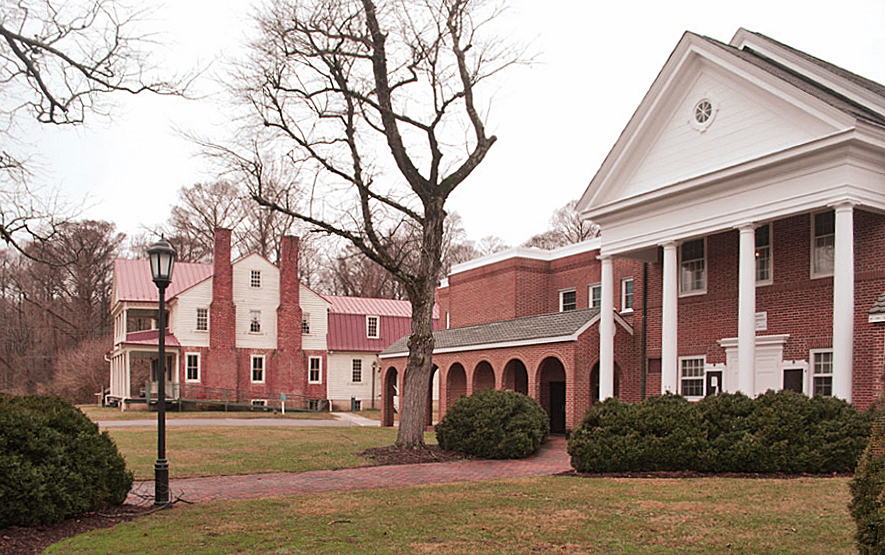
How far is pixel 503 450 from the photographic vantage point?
58.3ft

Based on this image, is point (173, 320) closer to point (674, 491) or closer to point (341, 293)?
point (341, 293)

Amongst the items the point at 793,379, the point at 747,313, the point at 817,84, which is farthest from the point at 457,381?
the point at 817,84

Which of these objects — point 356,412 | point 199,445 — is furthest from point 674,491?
point 356,412

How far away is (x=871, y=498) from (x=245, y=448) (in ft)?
55.4

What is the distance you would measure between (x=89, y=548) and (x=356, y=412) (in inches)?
1496

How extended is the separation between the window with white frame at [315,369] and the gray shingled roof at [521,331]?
16398mm

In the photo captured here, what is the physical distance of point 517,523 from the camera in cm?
912

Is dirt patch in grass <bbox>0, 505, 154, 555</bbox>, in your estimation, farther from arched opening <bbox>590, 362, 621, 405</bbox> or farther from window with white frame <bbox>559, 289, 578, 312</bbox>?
window with white frame <bbox>559, 289, 578, 312</bbox>

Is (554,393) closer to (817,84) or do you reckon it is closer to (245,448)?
(245,448)

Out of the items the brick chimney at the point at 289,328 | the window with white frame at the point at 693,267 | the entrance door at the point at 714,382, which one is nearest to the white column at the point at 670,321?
the entrance door at the point at 714,382

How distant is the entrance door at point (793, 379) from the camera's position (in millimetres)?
18062

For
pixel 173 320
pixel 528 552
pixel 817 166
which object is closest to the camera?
pixel 528 552

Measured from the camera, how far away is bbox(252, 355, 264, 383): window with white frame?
4391cm

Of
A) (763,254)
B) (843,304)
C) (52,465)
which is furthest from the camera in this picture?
(763,254)
